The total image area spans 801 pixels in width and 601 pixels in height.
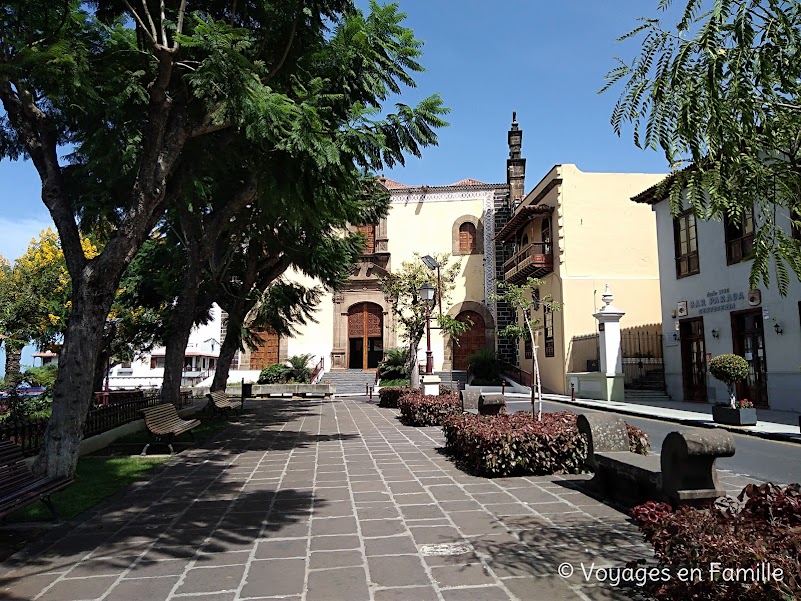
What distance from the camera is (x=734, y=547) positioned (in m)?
2.74

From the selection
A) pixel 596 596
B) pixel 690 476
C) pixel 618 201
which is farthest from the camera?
pixel 618 201

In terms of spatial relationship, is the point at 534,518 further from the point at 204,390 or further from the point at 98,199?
the point at 204,390

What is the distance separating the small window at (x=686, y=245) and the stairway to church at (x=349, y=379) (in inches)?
633

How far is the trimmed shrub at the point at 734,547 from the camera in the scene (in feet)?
8.42

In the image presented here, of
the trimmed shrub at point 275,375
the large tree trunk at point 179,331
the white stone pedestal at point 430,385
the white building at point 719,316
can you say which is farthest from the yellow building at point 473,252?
the large tree trunk at point 179,331

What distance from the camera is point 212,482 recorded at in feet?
23.4

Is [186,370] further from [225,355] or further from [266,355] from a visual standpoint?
[225,355]

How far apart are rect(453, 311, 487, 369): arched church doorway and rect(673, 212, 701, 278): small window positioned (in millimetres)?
12765

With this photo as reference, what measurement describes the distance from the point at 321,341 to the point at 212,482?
2479 centimetres

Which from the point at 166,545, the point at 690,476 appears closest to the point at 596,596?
the point at 690,476

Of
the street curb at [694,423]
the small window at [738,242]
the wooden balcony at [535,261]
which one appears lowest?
the street curb at [694,423]

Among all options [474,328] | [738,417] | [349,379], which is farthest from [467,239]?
[738,417]

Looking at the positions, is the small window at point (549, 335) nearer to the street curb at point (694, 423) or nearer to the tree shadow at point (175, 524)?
the street curb at point (694, 423)

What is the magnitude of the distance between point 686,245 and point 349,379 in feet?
58.3
